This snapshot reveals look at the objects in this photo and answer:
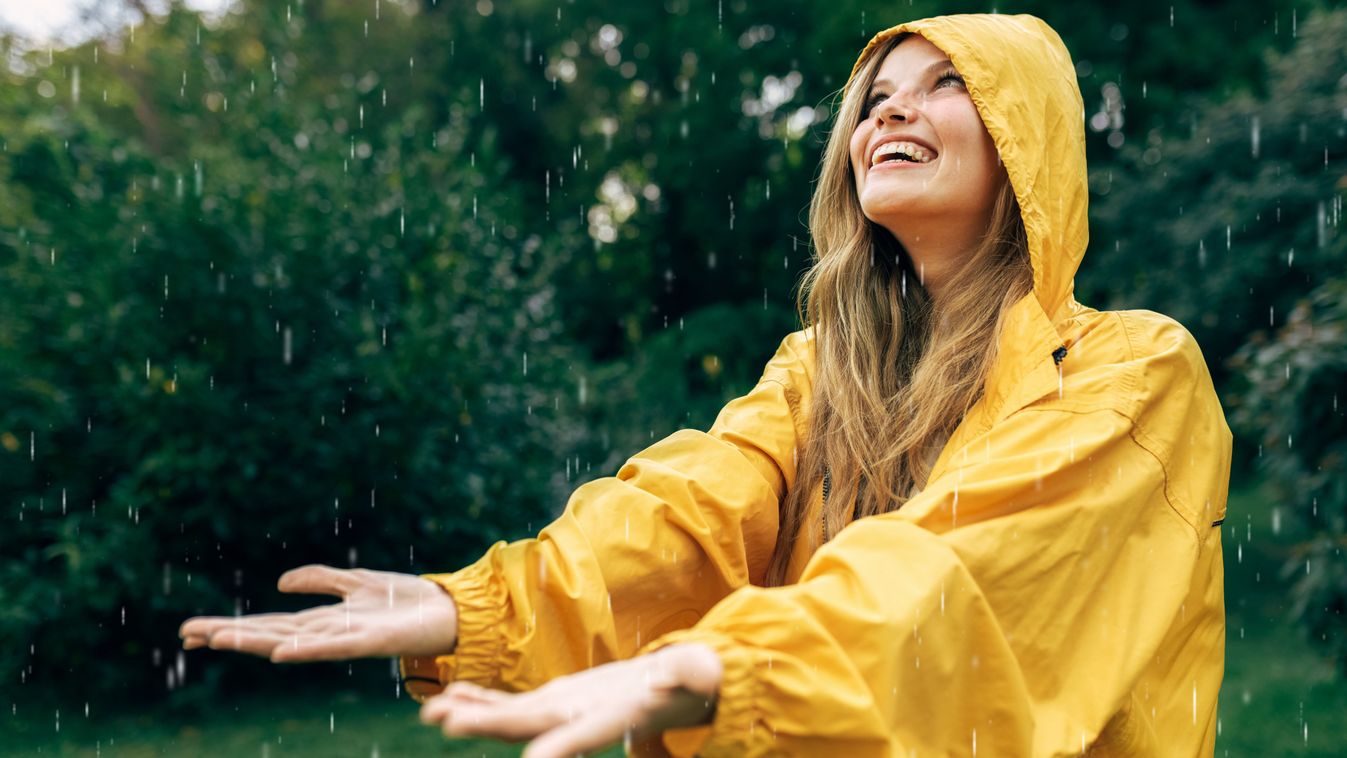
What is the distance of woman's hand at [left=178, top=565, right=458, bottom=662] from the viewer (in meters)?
1.54

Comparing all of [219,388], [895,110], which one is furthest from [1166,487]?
[219,388]

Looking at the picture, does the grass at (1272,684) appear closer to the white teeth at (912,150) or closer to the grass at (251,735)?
the grass at (251,735)

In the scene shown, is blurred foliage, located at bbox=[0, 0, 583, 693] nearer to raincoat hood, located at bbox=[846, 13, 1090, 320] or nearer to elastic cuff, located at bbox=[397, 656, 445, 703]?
elastic cuff, located at bbox=[397, 656, 445, 703]

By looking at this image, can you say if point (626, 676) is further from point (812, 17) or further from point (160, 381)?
point (812, 17)

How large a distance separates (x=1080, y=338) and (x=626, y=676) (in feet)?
3.91

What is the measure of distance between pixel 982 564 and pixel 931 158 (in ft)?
3.25

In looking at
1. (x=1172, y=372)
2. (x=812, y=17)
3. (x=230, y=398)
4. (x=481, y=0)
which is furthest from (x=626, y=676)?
(x=481, y=0)

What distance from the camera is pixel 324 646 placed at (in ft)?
5.10

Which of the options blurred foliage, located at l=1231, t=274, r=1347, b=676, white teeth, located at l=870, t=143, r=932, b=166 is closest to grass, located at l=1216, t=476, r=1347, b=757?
blurred foliage, located at l=1231, t=274, r=1347, b=676

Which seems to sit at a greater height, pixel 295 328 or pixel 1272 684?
pixel 295 328

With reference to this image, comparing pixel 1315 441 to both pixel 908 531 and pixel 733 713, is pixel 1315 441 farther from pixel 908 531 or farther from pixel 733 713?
pixel 733 713

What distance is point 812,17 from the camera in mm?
17141

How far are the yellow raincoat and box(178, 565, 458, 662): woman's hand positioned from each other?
0.19 feet

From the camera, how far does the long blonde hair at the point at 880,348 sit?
2236 mm
